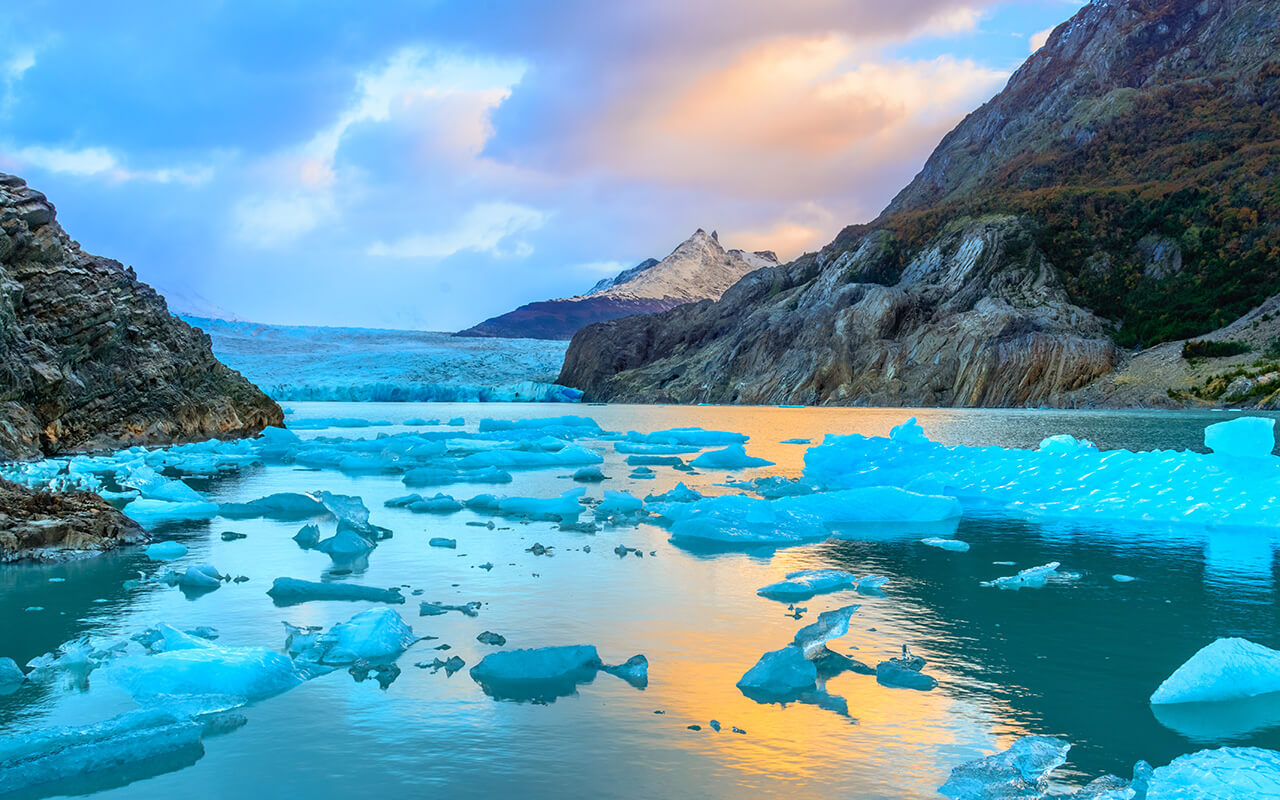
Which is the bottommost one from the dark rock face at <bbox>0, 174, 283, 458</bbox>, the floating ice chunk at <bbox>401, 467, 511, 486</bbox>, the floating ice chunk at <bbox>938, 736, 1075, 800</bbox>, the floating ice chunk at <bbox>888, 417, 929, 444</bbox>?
the floating ice chunk at <bbox>938, 736, 1075, 800</bbox>

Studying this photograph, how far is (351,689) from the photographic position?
6.39 meters

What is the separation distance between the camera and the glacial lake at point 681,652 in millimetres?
5051

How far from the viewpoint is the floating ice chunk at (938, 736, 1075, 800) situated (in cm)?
475

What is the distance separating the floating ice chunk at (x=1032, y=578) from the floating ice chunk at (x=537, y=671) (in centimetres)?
513

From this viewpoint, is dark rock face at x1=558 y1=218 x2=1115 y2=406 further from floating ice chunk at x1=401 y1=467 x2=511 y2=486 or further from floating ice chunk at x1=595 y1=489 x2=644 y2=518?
floating ice chunk at x1=595 y1=489 x2=644 y2=518

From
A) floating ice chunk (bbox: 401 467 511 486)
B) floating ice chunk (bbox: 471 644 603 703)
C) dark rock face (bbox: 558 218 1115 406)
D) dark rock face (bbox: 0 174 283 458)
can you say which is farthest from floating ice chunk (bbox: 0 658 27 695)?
dark rock face (bbox: 558 218 1115 406)

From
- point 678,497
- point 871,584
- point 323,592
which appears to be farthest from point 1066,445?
point 323,592

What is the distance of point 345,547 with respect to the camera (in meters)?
11.4

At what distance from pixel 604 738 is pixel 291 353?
11699cm

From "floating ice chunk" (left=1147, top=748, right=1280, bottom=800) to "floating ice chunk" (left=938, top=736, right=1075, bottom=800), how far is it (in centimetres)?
51

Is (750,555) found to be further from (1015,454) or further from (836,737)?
(1015,454)

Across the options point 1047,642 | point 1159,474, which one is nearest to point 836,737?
point 1047,642

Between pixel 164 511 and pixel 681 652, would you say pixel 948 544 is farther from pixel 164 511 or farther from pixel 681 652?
pixel 164 511

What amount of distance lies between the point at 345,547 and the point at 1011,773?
28.3 feet
